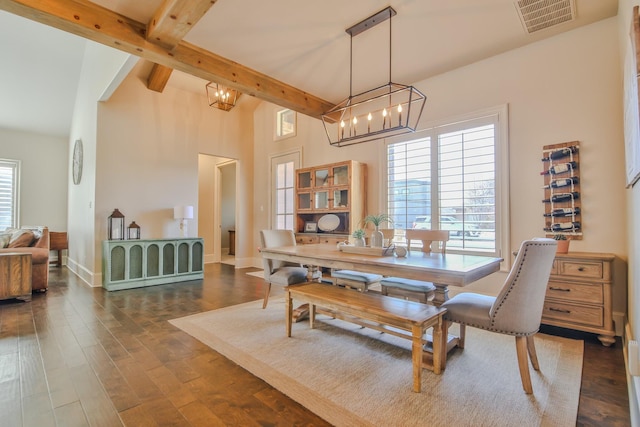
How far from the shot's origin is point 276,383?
197 centimetres

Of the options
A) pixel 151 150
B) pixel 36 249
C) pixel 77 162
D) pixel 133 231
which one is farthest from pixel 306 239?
pixel 77 162

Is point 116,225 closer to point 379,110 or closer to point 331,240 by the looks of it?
point 331,240

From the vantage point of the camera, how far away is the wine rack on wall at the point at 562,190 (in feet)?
10.0

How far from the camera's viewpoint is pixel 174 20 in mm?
2703

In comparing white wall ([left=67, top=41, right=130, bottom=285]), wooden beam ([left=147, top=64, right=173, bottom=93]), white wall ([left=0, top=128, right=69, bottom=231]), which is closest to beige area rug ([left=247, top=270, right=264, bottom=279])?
white wall ([left=67, top=41, right=130, bottom=285])

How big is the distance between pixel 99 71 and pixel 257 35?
3.21 metres

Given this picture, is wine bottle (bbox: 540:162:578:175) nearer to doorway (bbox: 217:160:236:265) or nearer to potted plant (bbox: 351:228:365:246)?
potted plant (bbox: 351:228:365:246)

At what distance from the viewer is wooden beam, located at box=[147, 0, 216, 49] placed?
2.50m

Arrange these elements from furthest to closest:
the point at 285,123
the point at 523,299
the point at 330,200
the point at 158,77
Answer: the point at 285,123
the point at 158,77
the point at 330,200
the point at 523,299

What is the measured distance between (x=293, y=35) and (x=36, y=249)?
472cm

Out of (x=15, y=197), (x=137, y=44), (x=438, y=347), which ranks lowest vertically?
(x=438, y=347)

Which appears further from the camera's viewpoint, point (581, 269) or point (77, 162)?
point (77, 162)

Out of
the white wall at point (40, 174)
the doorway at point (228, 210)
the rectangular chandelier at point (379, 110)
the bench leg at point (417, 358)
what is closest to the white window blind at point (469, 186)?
the rectangular chandelier at point (379, 110)

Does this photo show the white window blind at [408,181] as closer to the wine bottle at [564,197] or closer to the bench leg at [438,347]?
the wine bottle at [564,197]
